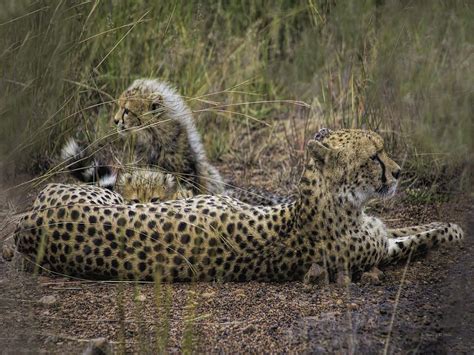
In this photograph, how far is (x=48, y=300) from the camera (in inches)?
125

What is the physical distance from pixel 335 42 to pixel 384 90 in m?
0.85

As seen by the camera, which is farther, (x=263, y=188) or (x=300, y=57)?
(x=300, y=57)

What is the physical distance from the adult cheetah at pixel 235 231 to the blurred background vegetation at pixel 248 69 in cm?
26

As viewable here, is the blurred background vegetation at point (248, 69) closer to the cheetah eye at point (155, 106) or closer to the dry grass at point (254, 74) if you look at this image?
the dry grass at point (254, 74)

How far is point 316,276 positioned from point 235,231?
12.6 inches

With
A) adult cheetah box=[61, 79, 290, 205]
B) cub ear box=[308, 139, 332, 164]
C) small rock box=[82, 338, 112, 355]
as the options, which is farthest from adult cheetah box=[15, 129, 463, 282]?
small rock box=[82, 338, 112, 355]

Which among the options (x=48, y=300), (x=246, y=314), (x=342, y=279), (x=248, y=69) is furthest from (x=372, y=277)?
(x=248, y=69)

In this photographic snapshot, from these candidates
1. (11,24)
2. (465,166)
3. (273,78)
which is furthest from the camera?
(273,78)

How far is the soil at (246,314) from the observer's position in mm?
2822

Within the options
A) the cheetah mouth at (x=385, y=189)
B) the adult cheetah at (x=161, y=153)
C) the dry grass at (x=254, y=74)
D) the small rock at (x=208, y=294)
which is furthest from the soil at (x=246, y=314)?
the adult cheetah at (x=161, y=153)

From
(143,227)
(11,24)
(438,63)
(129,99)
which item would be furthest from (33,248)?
(438,63)

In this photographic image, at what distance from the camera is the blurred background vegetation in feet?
11.1

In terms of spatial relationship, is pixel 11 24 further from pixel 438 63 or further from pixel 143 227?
pixel 438 63

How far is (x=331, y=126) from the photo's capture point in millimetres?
4543
